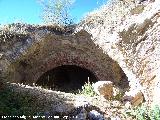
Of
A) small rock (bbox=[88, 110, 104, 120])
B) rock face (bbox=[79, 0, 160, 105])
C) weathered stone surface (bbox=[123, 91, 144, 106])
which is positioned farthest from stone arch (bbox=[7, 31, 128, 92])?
small rock (bbox=[88, 110, 104, 120])

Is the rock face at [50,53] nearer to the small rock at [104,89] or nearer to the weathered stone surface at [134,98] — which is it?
the small rock at [104,89]

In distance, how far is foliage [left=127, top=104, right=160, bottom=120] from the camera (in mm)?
8750

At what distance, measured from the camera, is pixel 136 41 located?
11.9m

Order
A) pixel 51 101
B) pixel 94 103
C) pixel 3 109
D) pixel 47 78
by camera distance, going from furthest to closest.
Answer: pixel 47 78 → pixel 94 103 → pixel 51 101 → pixel 3 109

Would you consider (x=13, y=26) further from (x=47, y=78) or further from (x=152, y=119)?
(x=152, y=119)

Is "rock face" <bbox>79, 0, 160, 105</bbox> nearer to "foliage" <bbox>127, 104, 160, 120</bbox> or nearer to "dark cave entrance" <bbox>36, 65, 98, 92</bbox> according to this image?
"foliage" <bbox>127, 104, 160, 120</bbox>

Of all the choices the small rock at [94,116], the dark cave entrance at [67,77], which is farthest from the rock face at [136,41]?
the dark cave entrance at [67,77]

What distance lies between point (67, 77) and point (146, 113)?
11.0 meters

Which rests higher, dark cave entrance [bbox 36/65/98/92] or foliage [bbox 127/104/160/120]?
dark cave entrance [bbox 36/65/98/92]

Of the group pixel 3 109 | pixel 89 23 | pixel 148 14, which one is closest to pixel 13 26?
pixel 89 23

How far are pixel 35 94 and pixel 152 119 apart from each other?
3.27 m

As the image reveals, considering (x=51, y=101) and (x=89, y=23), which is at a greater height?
(x=89, y=23)

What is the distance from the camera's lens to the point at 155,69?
10.9 meters

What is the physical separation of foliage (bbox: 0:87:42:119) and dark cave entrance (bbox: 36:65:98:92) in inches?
356
